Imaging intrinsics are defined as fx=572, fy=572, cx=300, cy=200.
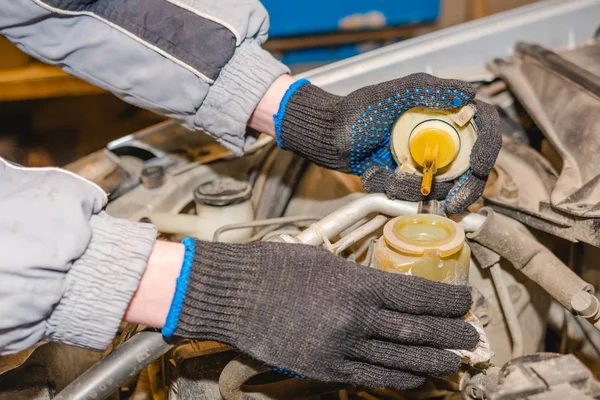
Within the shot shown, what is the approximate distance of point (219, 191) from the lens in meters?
1.17

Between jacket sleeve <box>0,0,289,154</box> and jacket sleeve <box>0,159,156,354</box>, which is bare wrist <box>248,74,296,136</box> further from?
jacket sleeve <box>0,159,156,354</box>

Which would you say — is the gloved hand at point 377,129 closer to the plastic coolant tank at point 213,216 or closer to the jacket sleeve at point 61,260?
Result: the plastic coolant tank at point 213,216

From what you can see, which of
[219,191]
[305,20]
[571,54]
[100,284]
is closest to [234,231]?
[219,191]

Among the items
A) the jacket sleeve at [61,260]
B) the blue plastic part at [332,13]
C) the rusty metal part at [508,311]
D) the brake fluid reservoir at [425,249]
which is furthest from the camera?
the blue plastic part at [332,13]

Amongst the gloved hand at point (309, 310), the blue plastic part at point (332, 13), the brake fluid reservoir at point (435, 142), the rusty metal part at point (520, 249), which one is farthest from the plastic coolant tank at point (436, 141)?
the blue plastic part at point (332, 13)

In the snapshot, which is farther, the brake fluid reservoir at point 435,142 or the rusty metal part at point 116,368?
the brake fluid reservoir at point 435,142

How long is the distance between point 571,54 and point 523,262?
0.66 m

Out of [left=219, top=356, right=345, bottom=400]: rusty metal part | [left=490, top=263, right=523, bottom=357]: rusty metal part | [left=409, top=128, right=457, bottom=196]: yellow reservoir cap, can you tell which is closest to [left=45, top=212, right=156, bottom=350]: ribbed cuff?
[left=219, top=356, right=345, bottom=400]: rusty metal part

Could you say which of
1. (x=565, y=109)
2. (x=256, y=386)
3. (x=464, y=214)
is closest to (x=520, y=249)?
(x=464, y=214)

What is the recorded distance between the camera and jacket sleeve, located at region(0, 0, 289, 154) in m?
1.05

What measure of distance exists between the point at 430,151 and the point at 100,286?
526 mm

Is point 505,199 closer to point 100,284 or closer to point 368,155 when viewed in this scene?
point 368,155

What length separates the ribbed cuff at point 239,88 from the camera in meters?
1.08

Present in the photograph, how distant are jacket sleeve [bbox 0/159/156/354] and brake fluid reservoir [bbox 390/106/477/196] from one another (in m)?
0.44
